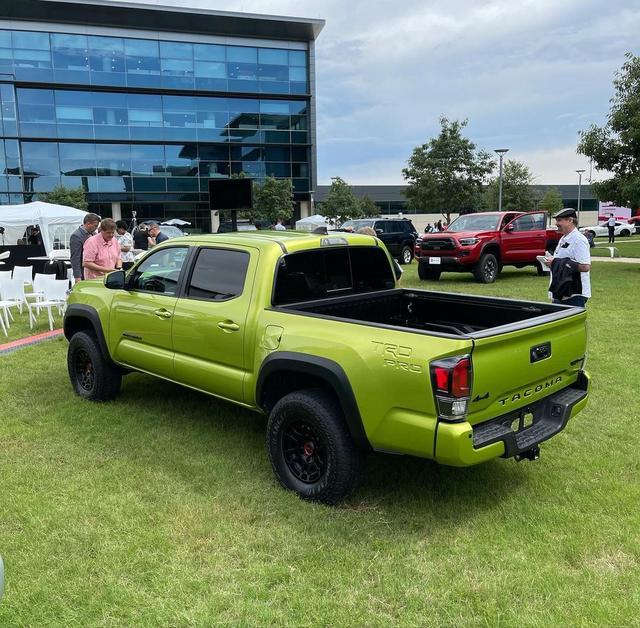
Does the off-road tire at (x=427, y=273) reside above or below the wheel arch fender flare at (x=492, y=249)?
below

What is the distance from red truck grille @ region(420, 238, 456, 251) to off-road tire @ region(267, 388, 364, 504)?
11.9 m

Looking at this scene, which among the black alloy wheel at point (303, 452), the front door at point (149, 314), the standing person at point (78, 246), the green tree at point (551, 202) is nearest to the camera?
the black alloy wheel at point (303, 452)

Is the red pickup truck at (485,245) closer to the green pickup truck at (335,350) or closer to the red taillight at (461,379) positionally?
the green pickup truck at (335,350)

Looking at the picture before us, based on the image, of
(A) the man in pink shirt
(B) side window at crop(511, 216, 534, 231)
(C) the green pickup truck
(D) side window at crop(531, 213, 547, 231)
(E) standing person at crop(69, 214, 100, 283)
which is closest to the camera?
(C) the green pickup truck

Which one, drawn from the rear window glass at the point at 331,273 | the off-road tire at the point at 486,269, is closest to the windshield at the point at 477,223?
the off-road tire at the point at 486,269

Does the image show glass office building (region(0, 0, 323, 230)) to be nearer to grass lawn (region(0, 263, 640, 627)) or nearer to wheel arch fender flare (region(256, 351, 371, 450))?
grass lawn (region(0, 263, 640, 627))

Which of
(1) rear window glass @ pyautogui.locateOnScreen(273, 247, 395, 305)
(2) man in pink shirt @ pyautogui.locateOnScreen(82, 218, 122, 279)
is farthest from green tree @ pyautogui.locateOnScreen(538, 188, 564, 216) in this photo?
(1) rear window glass @ pyautogui.locateOnScreen(273, 247, 395, 305)

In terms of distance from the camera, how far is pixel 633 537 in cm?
331

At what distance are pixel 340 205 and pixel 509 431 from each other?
4419 cm

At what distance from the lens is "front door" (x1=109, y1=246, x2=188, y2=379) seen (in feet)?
15.9

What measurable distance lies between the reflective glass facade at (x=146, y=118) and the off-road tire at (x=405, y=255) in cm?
2714

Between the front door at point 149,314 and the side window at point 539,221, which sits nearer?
the front door at point 149,314

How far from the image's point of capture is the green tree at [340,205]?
46.1m

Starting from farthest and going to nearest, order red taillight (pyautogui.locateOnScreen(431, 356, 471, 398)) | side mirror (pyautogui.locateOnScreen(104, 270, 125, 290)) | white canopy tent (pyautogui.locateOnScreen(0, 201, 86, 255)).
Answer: white canopy tent (pyautogui.locateOnScreen(0, 201, 86, 255)) < side mirror (pyautogui.locateOnScreen(104, 270, 125, 290)) < red taillight (pyautogui.locateOnScreen(431, 356, 471, 398))
